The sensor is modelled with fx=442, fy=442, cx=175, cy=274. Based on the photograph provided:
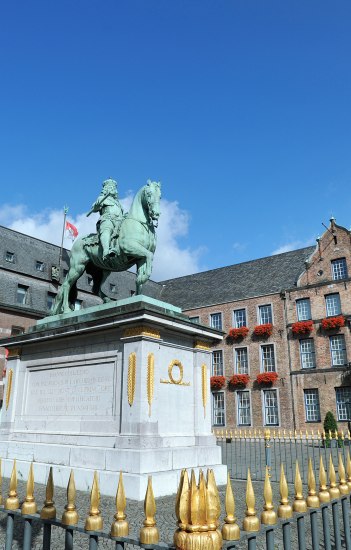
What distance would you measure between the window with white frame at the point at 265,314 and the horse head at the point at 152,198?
2632 cm

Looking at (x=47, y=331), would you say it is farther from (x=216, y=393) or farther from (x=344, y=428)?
(x=216, y=393)

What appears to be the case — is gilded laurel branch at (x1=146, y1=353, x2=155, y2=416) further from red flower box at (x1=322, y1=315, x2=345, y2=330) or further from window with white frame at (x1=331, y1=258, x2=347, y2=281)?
window with white frame at (x1=331, y1=258, x2=347, y2=281)

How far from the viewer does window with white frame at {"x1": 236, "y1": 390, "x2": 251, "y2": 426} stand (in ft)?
111

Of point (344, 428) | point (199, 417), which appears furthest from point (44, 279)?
point (199, 417)

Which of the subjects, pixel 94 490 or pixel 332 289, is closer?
pixel 94 490

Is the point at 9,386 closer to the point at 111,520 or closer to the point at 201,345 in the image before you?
the point at 201,345

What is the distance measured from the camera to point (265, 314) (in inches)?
1394

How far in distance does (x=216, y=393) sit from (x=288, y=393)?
20.3 feet

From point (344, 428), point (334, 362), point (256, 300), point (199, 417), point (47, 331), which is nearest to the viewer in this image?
point (199, 417)

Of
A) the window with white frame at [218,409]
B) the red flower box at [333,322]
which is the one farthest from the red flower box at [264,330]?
the window with white frame at [218,409]

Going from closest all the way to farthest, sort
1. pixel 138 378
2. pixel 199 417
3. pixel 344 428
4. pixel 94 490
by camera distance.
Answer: pixel 94 490 < pixel 138 378 < pixel 199 417 < pixel 344 428

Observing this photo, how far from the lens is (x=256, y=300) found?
3581 centimetres

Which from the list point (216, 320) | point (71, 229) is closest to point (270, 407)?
point (216, 320)

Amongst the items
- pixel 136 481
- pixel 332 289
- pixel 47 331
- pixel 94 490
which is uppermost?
pixel 332 289
